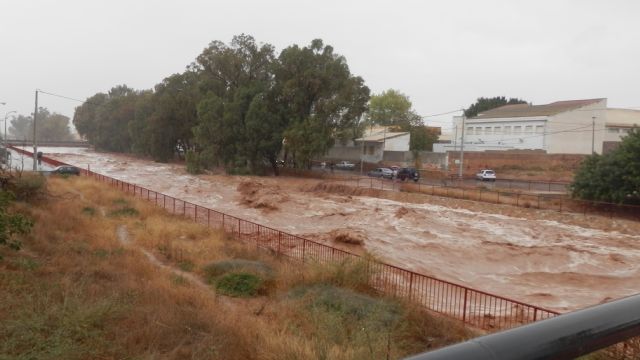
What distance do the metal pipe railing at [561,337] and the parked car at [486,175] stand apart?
57647mm

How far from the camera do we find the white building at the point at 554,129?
64.2m

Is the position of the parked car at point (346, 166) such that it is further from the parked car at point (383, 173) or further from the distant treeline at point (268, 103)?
the parked car at point (383, 173)

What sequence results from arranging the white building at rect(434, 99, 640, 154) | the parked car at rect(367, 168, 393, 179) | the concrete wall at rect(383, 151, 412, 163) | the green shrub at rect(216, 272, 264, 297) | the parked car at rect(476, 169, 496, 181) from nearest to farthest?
the green shrub at rect(216, 272, 264, 297), the parked car at rect(476, 169, 496, 181), the parked car at rect(367, 168, 393, 179), the white building at rect(434, 99, 640, 154), the concrete wall at rect(383, 151, 412, 163)

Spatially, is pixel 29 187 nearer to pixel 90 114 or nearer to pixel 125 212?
pixel 125 212

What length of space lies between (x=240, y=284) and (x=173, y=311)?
4.93m

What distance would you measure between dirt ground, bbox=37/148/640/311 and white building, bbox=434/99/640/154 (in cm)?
2088

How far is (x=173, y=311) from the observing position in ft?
33.7

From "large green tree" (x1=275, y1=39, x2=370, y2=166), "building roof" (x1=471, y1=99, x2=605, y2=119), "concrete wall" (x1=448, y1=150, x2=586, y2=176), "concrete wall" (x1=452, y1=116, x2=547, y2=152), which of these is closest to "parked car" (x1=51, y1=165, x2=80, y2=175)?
"large green tree" (x1=275, y1=39, x2=370, y2=166)

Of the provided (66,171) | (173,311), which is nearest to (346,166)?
(66,171)

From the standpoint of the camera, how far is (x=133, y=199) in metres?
33.5

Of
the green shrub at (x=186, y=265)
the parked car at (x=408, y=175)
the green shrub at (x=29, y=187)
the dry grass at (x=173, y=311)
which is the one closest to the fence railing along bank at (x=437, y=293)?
the dry grass at (x=173, y=311)

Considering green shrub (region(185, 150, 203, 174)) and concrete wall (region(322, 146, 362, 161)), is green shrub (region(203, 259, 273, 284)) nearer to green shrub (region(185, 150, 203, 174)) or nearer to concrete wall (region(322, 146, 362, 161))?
green shrub (region(185, 150, 203, 174))

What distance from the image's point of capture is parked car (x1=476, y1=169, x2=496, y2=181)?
Answer: 57237mm

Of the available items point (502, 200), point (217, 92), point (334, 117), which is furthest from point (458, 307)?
point (217, 92)
